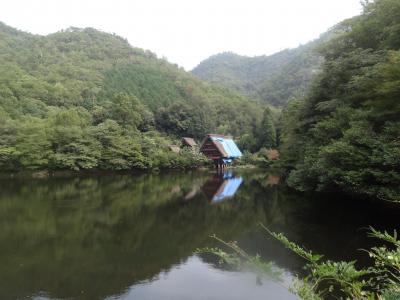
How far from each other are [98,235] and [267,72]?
8201 cm

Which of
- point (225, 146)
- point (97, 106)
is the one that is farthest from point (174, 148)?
point (97, 106)

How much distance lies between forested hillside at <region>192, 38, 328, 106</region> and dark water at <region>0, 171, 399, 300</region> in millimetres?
42125

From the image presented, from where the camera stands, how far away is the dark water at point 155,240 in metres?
5.04

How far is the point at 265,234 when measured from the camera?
8.16m

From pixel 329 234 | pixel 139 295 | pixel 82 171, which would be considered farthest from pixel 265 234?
pixel 82 171

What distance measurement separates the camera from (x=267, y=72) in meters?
84.6

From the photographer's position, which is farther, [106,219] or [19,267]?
[106,219]

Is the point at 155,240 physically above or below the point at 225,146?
below

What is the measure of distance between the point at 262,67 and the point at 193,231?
86.7 metres

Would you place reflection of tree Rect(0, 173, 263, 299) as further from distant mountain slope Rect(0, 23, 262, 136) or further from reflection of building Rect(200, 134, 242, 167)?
distant mountain slope Rect(0, 23, 262, 136)

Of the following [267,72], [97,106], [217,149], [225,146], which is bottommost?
[217,149]

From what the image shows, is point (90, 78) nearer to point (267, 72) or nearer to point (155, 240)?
point (155, 240)

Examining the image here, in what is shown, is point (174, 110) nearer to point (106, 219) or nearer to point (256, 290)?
point (106, 219)

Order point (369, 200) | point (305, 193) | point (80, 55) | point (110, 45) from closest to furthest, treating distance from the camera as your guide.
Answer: point (369, 200) → point (305, 193) → point (80, 55) → point (110, 45)
